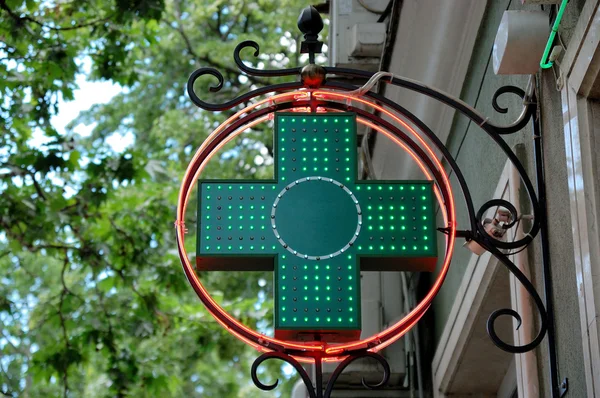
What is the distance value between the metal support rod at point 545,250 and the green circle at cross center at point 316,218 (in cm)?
63

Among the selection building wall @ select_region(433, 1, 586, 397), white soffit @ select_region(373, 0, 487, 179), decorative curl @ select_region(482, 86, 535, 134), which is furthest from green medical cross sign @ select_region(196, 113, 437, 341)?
white soffit @ select_region(373, 0, 487, 179)

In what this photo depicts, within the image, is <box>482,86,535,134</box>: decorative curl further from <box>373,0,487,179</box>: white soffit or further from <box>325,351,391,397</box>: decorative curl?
<box>373,0,487,179</box>: white soffit

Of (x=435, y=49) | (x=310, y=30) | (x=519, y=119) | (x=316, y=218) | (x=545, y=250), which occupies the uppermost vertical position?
(x=435, y=49)

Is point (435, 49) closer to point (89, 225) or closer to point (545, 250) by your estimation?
point (545, 250)

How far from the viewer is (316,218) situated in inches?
149

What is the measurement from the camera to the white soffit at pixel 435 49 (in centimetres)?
539

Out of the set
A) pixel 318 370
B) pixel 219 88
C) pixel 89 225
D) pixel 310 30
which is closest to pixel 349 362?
pixel 318 370

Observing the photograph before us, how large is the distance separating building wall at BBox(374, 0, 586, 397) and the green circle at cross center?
672 mm

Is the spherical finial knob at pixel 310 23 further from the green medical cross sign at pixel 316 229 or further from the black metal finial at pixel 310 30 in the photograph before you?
the green medical cross sign at pixel 316 229

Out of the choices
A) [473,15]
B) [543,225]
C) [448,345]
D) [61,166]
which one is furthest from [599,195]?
[61,166]

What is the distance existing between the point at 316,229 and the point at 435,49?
2.22m

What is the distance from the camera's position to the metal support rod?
141 inches

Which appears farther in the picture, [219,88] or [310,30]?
[310,30]

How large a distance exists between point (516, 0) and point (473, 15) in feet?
3.25
